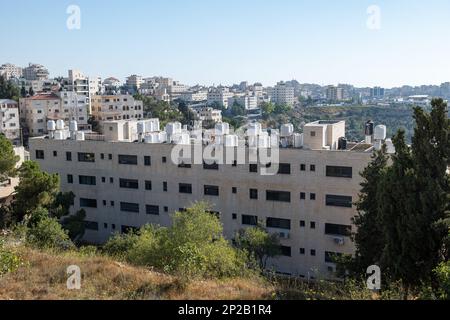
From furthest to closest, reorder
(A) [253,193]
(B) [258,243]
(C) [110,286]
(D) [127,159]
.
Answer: (D) [127,159] < (A) [253,193] < (B) [258,243] < (C) [110,286]

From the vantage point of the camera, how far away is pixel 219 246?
15.3 metres

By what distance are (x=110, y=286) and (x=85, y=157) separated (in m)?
19.4

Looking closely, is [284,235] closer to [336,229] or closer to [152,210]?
[336,229]

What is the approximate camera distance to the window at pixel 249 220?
2417 cm

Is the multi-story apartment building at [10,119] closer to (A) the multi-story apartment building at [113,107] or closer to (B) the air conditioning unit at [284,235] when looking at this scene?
(A) the multi-story apartment building at [113,107]

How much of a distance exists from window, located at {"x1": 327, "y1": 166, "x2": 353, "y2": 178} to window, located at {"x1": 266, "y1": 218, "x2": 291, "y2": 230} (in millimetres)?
3284

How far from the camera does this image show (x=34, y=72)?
5256 inches

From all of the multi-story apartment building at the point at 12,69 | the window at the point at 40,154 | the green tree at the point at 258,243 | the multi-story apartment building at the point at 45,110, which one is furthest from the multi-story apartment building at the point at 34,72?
the green tree at the point at 258,243

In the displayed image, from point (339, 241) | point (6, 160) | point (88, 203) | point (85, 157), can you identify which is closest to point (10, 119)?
point (6, 160)

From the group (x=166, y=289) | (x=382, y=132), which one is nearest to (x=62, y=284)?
(x=166, y=289)

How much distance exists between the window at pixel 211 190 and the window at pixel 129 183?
4319 millimetres

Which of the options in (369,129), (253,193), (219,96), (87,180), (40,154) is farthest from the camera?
(219,96)

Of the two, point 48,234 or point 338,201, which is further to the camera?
point 338,201
